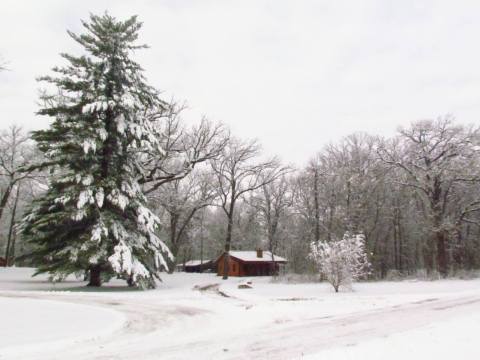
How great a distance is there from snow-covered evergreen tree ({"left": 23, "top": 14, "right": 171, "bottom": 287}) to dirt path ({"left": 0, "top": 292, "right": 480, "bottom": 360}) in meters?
7.30

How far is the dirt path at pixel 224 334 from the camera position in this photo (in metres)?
7.70

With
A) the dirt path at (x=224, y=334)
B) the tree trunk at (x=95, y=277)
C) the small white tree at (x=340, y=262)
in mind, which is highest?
the small white tree at (x=340, y=262)

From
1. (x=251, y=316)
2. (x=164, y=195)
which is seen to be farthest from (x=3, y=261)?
(x=251, y=316)

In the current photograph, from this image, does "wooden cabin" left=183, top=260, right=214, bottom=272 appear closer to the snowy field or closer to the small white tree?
the small white tree

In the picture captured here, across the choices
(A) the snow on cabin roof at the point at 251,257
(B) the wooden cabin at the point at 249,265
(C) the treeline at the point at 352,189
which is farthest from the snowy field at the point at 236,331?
(A) the snow on cabin roof at the point at 251,257

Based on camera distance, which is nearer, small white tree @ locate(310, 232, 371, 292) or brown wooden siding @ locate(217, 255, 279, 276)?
small white tree @ locate(310, 232, 371, 292)

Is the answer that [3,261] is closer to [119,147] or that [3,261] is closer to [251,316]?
[119,147]

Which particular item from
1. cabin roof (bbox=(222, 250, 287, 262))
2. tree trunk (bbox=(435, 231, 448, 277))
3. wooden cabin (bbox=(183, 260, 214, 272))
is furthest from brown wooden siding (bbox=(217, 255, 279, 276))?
tree trunk (bbox=(435, 231, 448, 277))

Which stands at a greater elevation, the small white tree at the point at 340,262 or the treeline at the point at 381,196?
the treeline at the point at 381,196

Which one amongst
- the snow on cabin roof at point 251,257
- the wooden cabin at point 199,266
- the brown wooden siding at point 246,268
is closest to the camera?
the brown wooden siding at point 246,268

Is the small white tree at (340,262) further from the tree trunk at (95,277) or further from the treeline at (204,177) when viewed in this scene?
the tree trunk at (95,277)

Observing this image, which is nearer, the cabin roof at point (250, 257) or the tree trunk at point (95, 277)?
the tree trunk at point (95, 277)

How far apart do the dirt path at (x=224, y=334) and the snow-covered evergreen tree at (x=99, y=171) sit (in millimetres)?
7297

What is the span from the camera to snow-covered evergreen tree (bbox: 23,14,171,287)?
21672 mm
